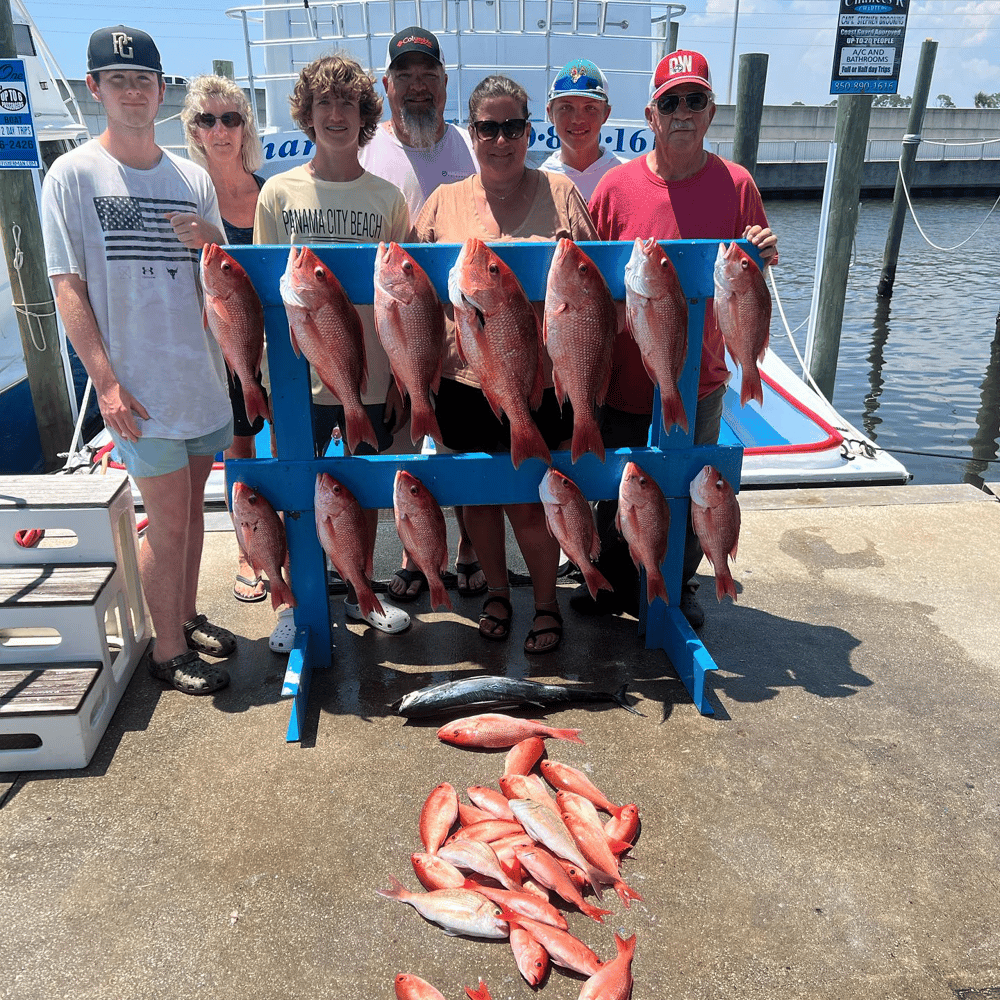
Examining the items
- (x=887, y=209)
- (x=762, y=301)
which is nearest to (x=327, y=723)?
(x=762, y=301)

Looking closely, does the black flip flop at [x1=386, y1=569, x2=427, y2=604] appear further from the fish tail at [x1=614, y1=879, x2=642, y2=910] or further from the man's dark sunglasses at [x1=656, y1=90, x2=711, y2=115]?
the man's dark sunglasses at [x1=656, y1=90, x2=711, y2=115]

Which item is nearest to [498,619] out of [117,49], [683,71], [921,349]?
[683,71]

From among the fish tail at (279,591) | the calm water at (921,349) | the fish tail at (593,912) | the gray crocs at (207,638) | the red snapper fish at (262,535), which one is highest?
the red snapper fish at (262,535)

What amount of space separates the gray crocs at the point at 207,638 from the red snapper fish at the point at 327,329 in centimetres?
119

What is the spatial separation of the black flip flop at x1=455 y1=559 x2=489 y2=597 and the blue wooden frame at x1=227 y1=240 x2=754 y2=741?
0.87m

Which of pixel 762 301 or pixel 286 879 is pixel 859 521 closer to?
pixel 762 301

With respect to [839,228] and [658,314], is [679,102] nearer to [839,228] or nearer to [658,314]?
[658,314]

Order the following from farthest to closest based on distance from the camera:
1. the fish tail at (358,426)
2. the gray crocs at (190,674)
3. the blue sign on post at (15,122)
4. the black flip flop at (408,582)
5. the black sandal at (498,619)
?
the blue sign on post at (15,122), the black flip flop at (408,582), the black sandal at (498,619), the gray crocs at (190,674), the fish tail at (358,426)

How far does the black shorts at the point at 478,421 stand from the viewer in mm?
3545

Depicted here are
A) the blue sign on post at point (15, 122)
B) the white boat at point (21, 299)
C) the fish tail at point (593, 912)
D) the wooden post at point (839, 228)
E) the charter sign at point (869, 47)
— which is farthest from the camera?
the white boat at point (21, 299)

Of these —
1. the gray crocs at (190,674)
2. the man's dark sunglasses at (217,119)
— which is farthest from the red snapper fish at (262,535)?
the man's dark sunglasses at (217,119)

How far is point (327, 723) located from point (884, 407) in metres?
10.4

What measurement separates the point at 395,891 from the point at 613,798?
80 centimetres

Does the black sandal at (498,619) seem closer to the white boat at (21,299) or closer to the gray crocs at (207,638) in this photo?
the gray crocs at (207,638)
